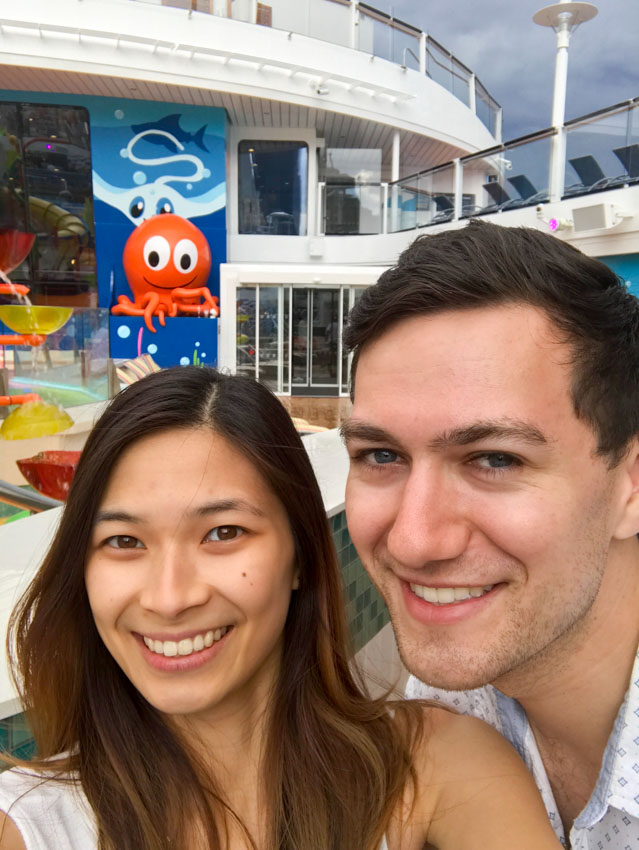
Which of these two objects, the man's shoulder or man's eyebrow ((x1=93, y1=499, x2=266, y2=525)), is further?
the man's shoulder

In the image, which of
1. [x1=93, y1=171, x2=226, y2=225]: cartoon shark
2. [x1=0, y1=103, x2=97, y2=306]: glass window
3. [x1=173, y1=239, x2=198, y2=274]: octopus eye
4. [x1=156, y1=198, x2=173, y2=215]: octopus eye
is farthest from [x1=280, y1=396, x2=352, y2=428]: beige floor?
[x1=0, y1=103, x2=97, y2=306]: glass window

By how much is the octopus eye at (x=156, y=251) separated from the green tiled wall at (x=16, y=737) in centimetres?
1215

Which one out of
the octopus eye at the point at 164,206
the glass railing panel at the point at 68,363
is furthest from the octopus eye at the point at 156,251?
the glass railing panel at the point at 68,363

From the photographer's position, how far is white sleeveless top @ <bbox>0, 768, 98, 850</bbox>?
1.10 meters

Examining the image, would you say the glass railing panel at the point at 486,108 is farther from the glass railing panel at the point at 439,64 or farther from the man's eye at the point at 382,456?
the man's eye at the point at 382,456

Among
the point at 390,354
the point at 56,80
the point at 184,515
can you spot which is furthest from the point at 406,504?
the point at 56,80

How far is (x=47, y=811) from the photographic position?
1147 mm

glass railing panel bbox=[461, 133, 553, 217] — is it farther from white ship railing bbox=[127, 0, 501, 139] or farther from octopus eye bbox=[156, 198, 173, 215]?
octopus eye bbox=[156, 198, 173, 215]

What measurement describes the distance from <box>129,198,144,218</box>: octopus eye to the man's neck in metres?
15.0

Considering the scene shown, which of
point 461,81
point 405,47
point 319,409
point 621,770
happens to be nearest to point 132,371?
point 319,409

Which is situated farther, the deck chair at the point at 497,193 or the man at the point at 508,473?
the deck chair at the point at 497,193

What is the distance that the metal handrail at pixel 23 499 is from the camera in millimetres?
3254

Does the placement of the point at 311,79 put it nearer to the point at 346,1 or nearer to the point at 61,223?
the point at 346,1

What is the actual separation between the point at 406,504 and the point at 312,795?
609 mm
